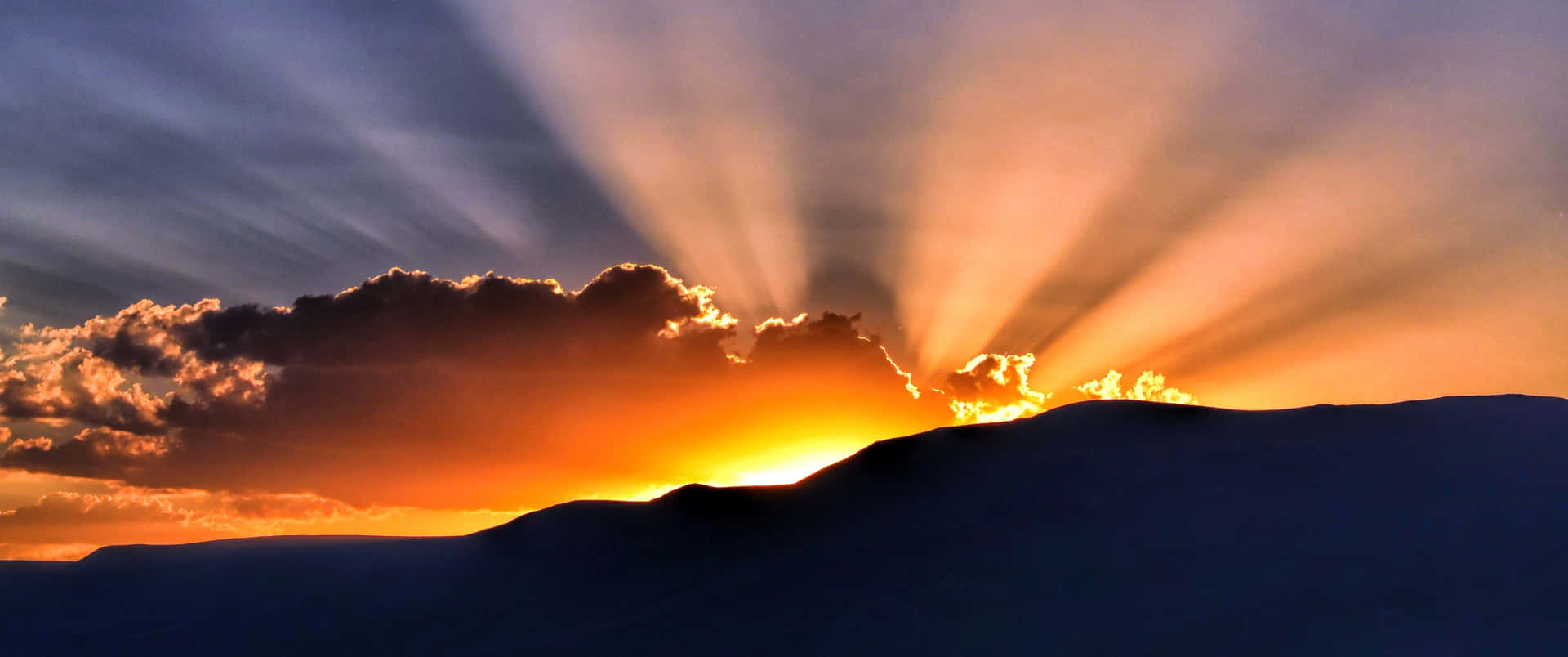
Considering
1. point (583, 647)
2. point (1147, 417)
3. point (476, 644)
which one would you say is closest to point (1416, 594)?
point (1147, 417)

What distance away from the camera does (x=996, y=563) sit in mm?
32219

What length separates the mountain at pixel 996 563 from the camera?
87.8ft

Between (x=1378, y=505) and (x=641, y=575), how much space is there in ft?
84.7

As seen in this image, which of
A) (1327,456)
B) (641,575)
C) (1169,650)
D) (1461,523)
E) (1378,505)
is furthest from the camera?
(641,575)

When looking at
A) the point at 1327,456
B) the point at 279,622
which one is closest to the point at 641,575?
the point at 279,622

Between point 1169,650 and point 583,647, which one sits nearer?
point 1169,650

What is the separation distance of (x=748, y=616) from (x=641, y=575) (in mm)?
8149

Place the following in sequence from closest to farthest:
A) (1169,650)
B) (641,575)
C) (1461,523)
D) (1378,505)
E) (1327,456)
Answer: (1169,650), (1461,523), (1378,505), (1327,456), (641,575)

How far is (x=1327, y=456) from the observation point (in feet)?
115

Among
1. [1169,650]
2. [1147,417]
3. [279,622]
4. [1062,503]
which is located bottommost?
[1169,650]

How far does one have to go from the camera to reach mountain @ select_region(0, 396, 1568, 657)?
2675 centimetres

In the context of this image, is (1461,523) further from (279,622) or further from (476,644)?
(279,622)

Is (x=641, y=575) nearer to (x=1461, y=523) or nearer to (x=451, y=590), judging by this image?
(x=451, y=590)

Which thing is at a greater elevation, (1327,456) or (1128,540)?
(1327,456)
